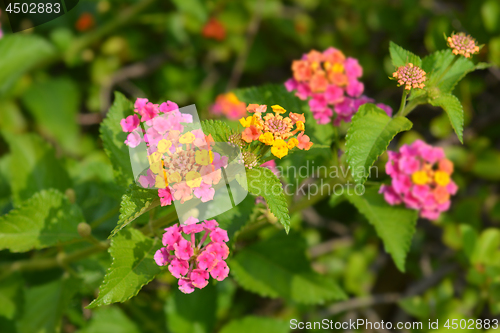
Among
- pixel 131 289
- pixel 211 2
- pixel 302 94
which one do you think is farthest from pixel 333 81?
pixel 211 2

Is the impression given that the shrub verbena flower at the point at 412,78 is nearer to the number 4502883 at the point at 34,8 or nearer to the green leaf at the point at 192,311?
the green leaf at the point at 192,311

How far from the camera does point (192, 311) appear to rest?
6.60 ft

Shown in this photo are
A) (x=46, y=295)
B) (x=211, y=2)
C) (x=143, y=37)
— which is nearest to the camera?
(x=46, y=295)

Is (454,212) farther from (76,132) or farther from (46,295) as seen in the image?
(76,132)

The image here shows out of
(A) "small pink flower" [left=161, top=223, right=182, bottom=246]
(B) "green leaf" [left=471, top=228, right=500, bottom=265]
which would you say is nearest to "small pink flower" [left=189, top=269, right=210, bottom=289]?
(A) "small pink flower" [left=161, top=223, right=182, bottom=246]

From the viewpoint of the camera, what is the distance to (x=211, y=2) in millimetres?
3119

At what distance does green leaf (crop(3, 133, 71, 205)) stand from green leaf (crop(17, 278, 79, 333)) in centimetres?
44

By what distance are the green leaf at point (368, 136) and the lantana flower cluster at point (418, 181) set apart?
0.30 meters

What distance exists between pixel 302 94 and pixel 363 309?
5.66 feet

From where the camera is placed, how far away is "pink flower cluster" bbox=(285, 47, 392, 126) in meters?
1.56

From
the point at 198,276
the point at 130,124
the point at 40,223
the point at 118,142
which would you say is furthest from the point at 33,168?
the point at 198,276

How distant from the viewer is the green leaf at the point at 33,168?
1854 mm

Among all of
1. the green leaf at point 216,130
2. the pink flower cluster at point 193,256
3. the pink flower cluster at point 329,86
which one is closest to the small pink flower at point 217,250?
the pink flower cluster at point 193,256

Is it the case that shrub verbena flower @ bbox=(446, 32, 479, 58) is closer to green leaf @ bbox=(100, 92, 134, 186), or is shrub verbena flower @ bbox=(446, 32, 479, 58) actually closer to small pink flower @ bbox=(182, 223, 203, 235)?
small pink flower @ bbox=(182, 223, 203, 235)
